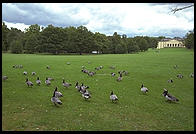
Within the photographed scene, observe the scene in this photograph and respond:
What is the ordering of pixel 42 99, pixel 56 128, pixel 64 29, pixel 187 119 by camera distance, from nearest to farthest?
pixel 56 128 < pixel 187 119 < pixel 42 99 < pixel 64 29

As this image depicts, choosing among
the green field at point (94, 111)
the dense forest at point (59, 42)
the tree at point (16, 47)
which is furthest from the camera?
the dense forest at point (59, 42)

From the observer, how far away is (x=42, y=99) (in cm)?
1320

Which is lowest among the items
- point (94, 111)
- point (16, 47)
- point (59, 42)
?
point (94, 111)

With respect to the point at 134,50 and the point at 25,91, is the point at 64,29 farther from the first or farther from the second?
the point at 25,91

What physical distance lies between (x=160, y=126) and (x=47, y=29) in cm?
7903

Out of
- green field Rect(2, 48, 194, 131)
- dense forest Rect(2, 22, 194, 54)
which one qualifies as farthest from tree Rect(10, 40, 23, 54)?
green field Rect(2, 48, 194, 131)

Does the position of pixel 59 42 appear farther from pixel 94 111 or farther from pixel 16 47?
pixel 94 111

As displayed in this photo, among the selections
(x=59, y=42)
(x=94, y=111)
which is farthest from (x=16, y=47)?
Result: (x=94, y=111)

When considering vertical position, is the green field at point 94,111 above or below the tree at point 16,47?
below

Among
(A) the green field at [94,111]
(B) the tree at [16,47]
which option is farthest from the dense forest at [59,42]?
(A) the green field at [94,111]

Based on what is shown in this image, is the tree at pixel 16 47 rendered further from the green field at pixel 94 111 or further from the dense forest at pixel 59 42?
the green field at pixel 94 111

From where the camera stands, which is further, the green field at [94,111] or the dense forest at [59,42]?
the dense forest at [59,42]

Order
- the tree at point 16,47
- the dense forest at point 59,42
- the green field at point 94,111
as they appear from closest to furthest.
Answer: the green field at point 94,111, the tree at point 16,47, the dense forest at point 59,42

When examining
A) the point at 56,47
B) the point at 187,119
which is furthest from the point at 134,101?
the point at 56,47
